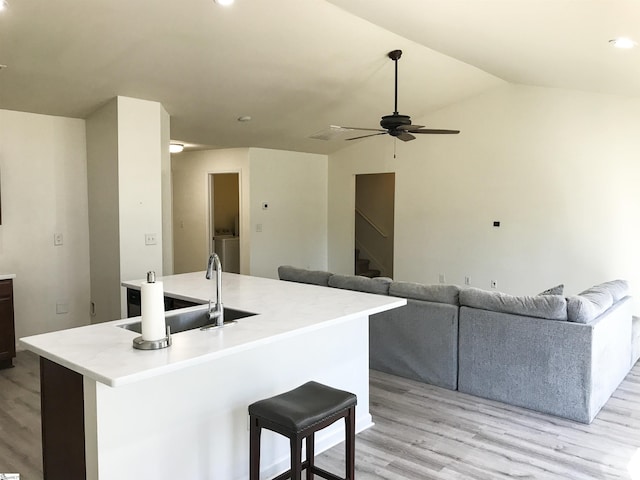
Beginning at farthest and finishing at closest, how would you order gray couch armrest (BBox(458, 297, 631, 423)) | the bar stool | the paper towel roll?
1. gray couch armrest (BBox(458, 297, 631, 423))
2. the bar stool
3. the paper towel roll

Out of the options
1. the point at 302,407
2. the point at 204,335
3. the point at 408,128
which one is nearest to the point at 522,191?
the point at 408,128

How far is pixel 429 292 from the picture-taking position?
4105mm

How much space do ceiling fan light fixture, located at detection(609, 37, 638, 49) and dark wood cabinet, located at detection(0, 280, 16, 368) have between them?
5267mm

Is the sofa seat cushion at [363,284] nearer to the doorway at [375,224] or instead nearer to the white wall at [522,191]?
the white wall at [522,191]

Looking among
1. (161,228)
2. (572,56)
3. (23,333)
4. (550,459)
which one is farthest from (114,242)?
(572,56)

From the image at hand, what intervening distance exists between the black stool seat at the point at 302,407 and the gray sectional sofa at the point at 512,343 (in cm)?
179

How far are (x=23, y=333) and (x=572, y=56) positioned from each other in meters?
5.81

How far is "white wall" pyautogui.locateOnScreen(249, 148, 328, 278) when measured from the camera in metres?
7.86

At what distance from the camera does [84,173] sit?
5418 millimetres

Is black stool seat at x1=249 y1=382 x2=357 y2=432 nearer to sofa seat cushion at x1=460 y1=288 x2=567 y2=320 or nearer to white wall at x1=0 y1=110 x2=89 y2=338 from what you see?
sofa seat cushion at x1=460 y1=288 x2=567 y2=320

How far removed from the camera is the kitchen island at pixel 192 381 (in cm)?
203

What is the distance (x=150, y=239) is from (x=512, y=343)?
357 centimetres

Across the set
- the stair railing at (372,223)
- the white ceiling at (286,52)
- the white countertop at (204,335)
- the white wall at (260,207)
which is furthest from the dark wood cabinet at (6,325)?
the stair railing at (372,223)

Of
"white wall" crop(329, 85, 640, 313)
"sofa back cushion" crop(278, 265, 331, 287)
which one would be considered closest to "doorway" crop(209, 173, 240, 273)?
"white wall" crop(329, 85, 640, 313)
